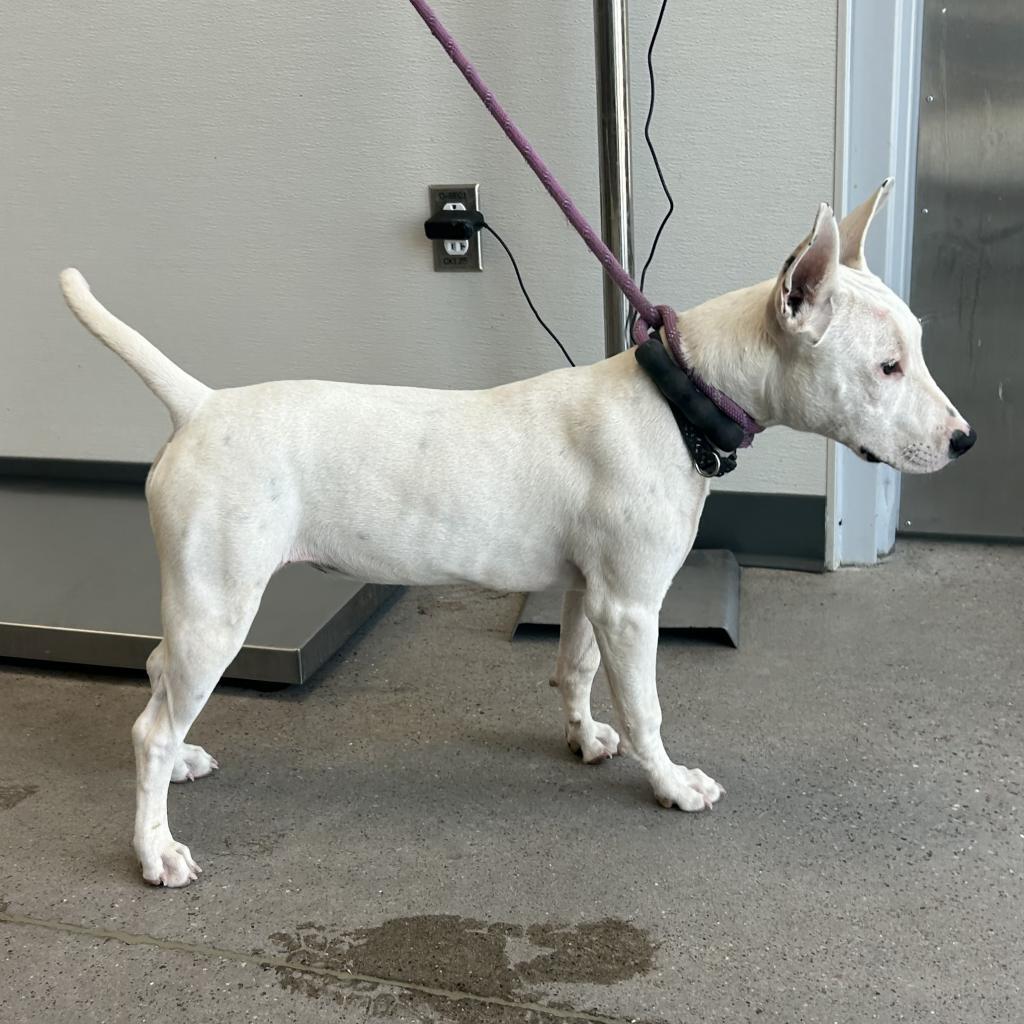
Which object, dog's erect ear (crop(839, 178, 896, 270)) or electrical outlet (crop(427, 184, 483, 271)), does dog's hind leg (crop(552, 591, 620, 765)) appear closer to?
dog's erect ear (crop(839, 178, 896, 270))

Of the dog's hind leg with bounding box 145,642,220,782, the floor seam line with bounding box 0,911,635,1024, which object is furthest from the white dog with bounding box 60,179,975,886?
the dog's hind leg with bounding box 145,642,220,782

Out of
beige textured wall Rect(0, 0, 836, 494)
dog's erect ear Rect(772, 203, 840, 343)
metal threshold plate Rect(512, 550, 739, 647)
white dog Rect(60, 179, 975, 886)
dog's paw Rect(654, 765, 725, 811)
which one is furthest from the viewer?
beige textured wall Rect(0, 0, 836, 494)

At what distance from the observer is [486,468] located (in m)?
1.54

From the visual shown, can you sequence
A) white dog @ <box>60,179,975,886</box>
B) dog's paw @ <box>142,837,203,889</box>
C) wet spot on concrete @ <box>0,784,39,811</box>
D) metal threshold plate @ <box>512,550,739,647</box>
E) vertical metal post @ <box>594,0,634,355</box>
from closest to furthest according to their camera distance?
white dog @ <box>60,179,975,886</box> < dog's paw @ <box>142,837,203,889</box> < wet spot on concrete @ <box>0,784,39,811</box> < vertical metal post @ <box>594,0,634,355</box> < metal threshold plate @ <box>512,550,739,647</box>

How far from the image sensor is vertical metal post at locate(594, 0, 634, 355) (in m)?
2.16

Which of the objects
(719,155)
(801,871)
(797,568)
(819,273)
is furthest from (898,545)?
(819,273)

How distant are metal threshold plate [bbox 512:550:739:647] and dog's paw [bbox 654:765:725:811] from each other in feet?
1.87

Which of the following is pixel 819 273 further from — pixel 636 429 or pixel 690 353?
pixel 636 429

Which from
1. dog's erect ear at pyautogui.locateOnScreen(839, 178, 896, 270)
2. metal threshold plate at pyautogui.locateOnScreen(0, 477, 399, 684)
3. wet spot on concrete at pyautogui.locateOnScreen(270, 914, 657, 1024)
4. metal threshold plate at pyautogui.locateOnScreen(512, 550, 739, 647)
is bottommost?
wet spot on concrete at pyautogui.locateOnScreen(270, 914, 657, 1024)

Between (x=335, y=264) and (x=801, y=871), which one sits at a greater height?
(x=335, y=264)

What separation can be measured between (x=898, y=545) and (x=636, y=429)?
153 centimetres

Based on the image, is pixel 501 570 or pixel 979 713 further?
pixel 979 713

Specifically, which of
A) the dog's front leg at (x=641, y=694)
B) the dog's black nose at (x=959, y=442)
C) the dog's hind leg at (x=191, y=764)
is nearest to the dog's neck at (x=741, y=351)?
the dog's black nose at (x=959, y=442)

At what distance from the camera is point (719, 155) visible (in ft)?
8.03
